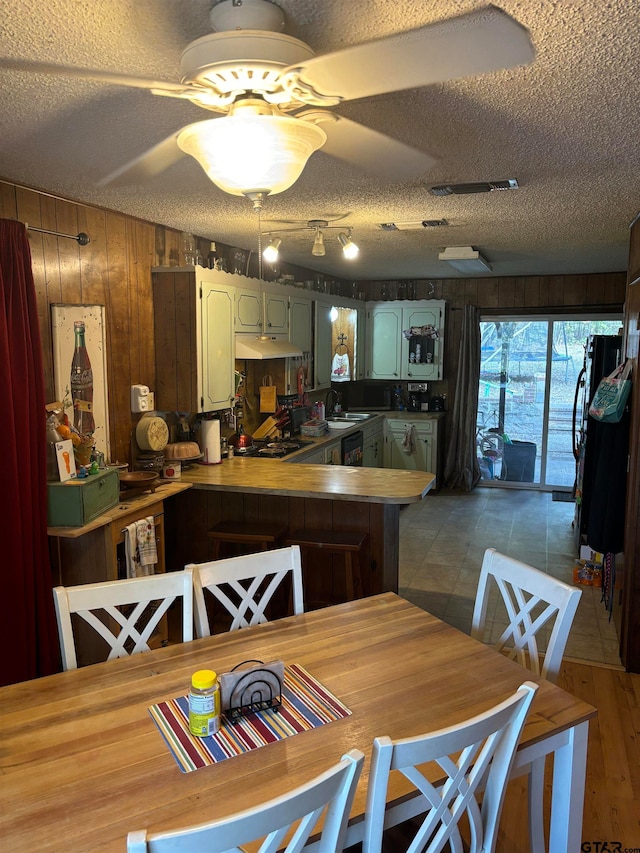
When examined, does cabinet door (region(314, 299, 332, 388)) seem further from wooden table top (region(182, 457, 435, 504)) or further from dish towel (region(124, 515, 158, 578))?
dish towel (region(124, 515, 158, 578))

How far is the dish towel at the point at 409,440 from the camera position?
7031 millimetres

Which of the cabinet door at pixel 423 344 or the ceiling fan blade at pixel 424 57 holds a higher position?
the ceiling fan blade at pixel 424 57

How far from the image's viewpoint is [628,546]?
11.1 feet

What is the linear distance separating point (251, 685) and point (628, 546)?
250 centimetres

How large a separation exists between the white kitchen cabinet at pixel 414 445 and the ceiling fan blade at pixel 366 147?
16.3ft

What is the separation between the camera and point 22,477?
8.94 feet

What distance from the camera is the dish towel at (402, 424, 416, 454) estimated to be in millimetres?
7031

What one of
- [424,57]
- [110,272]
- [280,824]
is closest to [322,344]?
[110,272]

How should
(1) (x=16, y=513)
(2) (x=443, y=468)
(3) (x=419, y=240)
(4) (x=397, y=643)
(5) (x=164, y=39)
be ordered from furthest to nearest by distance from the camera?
(2) (x=443, y=468) < (3) (x=419, y=240) < (1) (x=16, y=513) < (4) (x=397, y=643) < (5) (x=164, y=39)

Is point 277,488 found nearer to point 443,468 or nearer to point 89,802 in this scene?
point 89,802

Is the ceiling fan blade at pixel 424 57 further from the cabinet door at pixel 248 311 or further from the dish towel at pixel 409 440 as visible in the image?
the dish towel at pixel 409 440

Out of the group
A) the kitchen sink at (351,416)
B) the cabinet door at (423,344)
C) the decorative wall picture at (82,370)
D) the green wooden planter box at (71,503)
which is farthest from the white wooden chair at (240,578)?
the cabinet door at (423,344)

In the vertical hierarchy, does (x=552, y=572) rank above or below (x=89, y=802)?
below

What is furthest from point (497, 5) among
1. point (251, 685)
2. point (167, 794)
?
point (167, 794)
